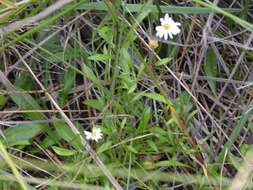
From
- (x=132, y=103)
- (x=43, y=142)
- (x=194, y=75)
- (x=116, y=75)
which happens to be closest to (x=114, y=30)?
(x=116, y=75)

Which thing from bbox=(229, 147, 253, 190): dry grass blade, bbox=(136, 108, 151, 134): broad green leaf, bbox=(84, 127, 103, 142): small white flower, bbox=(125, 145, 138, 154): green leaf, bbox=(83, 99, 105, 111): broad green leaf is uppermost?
bbox=(83, 99, 105, 111): broad green leaf

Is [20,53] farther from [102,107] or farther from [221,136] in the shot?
[221,136]

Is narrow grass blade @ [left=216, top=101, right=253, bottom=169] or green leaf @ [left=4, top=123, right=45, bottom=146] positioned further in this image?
green leaf @ [left=4, top=123, right=45, bottom=146]

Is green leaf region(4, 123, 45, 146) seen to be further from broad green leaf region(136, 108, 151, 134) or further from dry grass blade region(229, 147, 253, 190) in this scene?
dry grass blade region(229, 147, 253, 190)

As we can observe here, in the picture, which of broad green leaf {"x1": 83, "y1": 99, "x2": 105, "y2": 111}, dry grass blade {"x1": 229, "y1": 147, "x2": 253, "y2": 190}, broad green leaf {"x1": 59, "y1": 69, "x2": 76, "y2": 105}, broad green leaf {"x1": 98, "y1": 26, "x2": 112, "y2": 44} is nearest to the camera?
dry grass blade {"x1": 229, "y1": 147, "x2": 253, "y2": 190}

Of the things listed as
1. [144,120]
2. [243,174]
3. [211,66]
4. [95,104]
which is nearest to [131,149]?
[144,120]

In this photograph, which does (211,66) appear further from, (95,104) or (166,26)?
(95,104)

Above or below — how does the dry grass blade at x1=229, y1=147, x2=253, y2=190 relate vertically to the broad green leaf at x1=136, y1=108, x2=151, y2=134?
below

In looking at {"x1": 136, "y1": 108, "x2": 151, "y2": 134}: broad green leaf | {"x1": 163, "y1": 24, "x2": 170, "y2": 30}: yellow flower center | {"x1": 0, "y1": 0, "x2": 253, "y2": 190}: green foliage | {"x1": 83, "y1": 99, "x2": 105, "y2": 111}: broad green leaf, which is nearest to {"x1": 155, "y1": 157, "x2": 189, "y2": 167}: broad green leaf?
{"x1": 0, "y1": 0, "x2": 253, "y2": 190}: green foliage

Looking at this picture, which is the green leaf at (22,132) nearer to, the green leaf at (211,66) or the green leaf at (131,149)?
the green leaf at (131,149)
